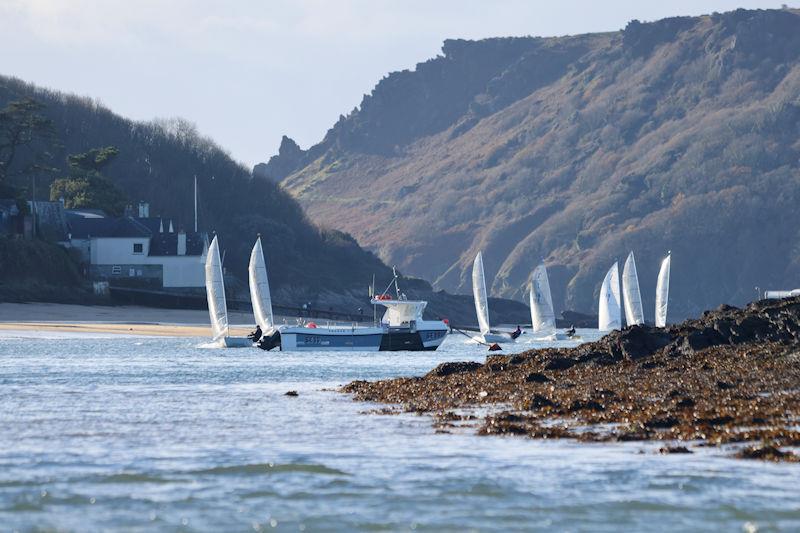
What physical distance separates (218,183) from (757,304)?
141 meters

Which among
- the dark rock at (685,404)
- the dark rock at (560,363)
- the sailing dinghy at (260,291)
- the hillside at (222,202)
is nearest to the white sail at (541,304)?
the sailing dinghy at (260,291)

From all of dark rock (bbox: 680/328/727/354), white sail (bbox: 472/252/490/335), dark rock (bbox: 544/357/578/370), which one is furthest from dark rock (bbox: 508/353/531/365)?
white sail (bbox: 472/252/490/335)

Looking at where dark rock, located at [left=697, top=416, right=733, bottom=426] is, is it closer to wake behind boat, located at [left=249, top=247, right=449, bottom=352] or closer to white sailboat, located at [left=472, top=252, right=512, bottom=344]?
wake behind boat, located at [left=249, top=247, right=449, bottom=352]

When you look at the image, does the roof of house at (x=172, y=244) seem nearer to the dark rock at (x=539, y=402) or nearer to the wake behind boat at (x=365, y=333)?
the wake behind boat at (x=365, y=333)

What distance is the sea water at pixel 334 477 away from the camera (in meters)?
20.7

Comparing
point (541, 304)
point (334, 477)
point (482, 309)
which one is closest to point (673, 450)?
point (334, 477)

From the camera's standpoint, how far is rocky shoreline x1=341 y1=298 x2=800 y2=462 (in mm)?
28500

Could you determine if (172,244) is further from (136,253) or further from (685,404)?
(685,404)

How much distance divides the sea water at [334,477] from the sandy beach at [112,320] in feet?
188

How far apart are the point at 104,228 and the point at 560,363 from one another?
82840 mm

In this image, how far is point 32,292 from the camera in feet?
359

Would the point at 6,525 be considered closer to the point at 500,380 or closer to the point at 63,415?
the point at 63,415

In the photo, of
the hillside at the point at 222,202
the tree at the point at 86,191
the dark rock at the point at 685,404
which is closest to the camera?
the dark rock at the point at 685,404

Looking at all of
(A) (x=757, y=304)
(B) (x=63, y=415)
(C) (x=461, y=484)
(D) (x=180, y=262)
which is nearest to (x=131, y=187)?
(D) (x=180, y=262)
